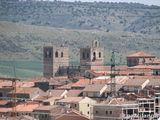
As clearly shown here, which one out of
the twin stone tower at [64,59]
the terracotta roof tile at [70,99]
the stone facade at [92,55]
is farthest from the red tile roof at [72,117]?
the stone facade at [92,55]

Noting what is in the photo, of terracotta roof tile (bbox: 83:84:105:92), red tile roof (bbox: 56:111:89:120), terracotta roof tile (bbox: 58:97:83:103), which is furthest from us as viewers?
terracotta roof tile (bbox: 83:84:105:92)

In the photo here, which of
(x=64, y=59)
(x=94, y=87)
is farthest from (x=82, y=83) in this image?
(x=64, y=59)

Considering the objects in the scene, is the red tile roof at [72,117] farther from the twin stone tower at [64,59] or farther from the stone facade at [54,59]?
the stone facade at [54,59]

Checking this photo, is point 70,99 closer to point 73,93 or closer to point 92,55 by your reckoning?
point 73,93

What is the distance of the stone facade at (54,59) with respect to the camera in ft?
435

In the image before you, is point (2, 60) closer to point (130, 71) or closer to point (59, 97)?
point (130, 71)

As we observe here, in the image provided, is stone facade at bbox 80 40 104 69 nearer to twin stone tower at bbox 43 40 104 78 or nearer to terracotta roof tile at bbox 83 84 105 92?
twin stone tower at bbox 43 40 104 78

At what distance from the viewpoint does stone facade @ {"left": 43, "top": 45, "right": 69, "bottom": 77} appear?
133 meters

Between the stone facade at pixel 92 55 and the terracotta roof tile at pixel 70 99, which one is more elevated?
the stone facade at pixel 92 55

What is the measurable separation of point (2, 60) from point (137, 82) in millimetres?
92548

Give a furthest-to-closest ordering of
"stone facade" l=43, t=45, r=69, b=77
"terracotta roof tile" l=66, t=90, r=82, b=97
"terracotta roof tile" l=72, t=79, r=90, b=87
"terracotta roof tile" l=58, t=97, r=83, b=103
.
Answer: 1. "stone facade" l=43, t=45, r=69, b=77
2. "terracotta roof tile" l=72, t=79, r=90, b=87
3. "terracotta roof tile" l=66, t=90, r=82, b=97
4. "terracotta roof tile" l=58, t=97, r=83, b=103

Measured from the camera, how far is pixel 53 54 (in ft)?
442

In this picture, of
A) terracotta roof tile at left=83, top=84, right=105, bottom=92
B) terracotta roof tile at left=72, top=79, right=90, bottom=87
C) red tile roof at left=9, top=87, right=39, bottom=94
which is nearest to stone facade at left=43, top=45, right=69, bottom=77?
terracotta roof tile at left=72, top=79, right=90, bottom=87

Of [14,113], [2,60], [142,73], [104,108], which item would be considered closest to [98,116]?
[104,108]
